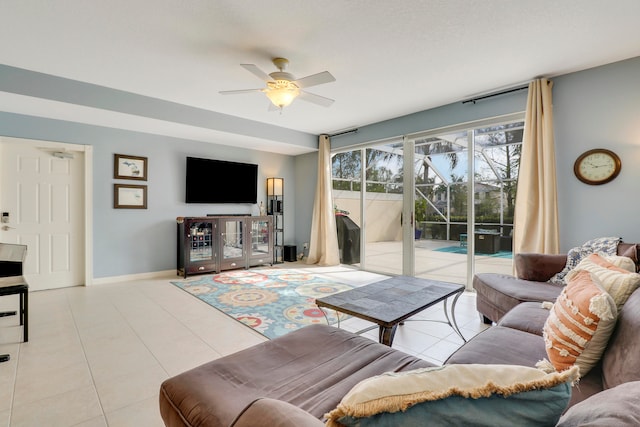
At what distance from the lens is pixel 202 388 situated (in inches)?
44.0

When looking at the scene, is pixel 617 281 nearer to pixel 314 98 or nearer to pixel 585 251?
pixel 585 251

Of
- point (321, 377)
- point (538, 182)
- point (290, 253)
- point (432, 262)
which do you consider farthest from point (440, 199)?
point (321, 377)

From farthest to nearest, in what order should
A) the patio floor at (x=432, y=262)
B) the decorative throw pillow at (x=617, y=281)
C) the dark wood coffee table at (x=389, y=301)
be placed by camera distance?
1. the patio floor at (x=432, y=262)
2. the dark wood coffee table at (x=389, y=301)
3. the decorative throw pillow at (x=617, y=281)

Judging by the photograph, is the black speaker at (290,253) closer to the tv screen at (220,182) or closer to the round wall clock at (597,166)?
the tv screen at (220,182)

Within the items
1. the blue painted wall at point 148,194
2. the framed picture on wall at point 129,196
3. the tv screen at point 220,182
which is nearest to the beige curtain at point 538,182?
the tv screen at point 220,182

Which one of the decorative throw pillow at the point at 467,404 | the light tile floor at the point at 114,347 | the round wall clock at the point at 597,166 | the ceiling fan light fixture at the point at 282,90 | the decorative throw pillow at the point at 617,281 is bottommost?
the light tile floor at the point at 114,347

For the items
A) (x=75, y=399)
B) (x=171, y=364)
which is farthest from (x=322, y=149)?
(x=75, y=399)

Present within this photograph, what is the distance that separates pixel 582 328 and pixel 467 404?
0.89 metres

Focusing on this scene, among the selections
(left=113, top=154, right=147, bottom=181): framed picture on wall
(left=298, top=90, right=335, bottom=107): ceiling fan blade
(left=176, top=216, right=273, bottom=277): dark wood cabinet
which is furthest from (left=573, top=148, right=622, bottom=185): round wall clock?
(left=113, top=154, right=147, bottom=181): framed picture on wall

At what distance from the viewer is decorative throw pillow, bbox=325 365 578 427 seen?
58 centimetres

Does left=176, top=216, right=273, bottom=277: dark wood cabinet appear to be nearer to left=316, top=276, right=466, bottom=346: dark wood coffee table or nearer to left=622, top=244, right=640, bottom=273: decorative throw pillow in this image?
left=316, top=276, right=466, bottom=346: dark wood coffee table

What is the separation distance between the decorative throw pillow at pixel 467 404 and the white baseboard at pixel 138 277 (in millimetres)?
4913

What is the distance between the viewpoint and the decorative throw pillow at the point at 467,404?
22.8 inches

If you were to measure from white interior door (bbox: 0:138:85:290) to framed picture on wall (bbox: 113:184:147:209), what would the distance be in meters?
0.40
